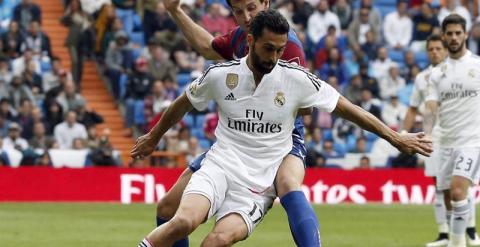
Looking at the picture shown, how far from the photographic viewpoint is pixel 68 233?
15.9 m

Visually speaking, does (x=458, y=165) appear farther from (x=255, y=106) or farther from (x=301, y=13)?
(x=301, y=13)

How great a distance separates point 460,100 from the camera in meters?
14.4

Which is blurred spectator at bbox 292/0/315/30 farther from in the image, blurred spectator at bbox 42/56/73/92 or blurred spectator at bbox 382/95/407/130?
blurred spectator at bbox 42/56/73/92

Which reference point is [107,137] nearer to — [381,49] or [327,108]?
[381,49]

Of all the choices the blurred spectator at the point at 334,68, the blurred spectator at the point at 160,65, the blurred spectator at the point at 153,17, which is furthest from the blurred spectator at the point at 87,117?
the blurred spectator at the point at 334,68

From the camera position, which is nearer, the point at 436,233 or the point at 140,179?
the point at 436,233

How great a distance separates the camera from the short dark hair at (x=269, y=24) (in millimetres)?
8672

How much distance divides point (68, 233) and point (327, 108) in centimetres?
767

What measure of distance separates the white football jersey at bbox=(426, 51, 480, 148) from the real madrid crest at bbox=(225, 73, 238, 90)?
5871mm

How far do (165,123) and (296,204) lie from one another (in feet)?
3.99

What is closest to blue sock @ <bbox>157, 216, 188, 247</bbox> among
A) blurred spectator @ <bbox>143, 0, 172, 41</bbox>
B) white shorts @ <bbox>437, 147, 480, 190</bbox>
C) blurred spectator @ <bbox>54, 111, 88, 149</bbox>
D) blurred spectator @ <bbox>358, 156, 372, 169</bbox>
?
white shorts @ <bbox>437, 147, 480, 190</bbox>

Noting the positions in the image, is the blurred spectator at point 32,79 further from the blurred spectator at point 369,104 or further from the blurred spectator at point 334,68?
the blurred spectator at point 369,104

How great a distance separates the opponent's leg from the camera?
8922 millimetres

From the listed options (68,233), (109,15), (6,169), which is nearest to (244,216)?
(68,233)
